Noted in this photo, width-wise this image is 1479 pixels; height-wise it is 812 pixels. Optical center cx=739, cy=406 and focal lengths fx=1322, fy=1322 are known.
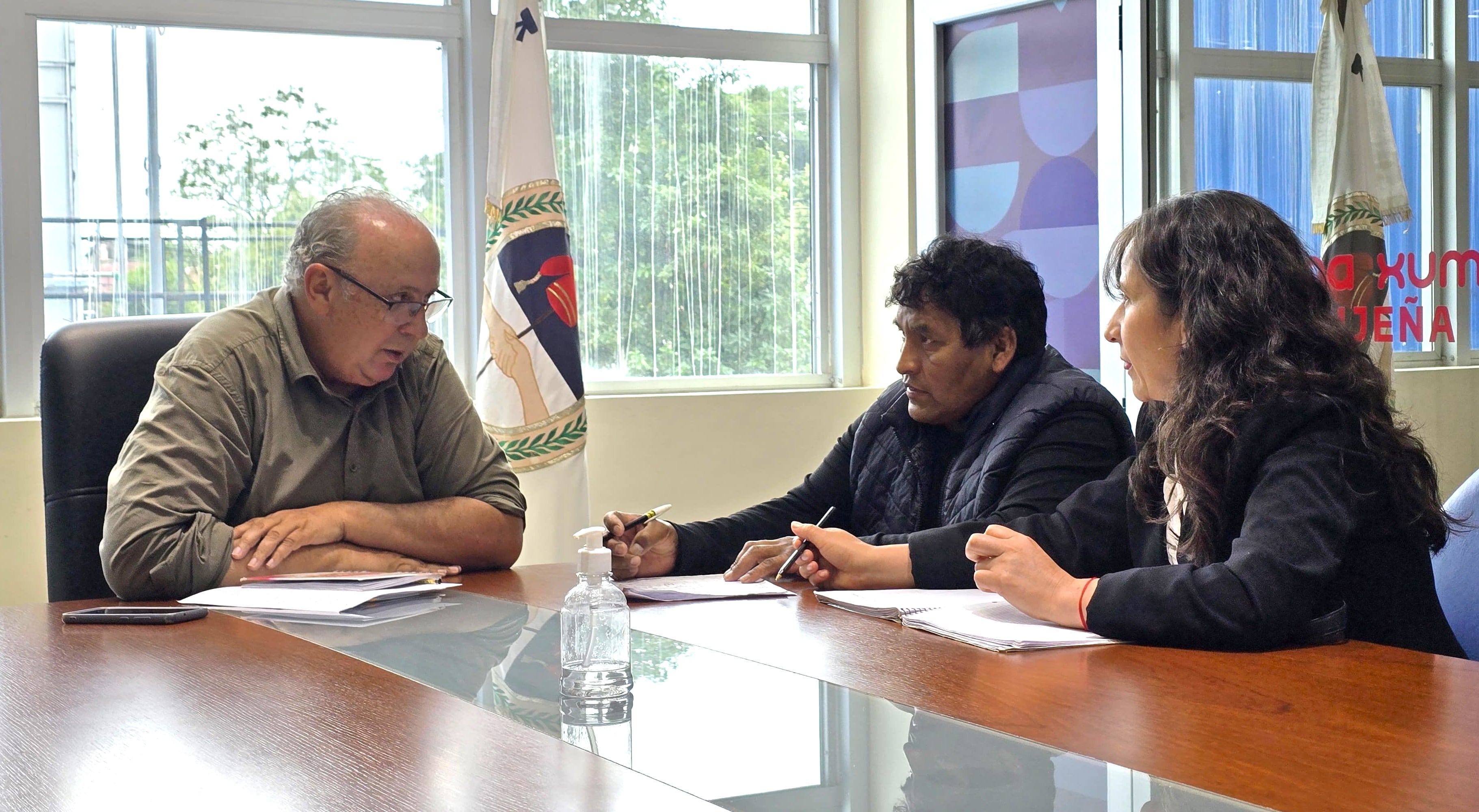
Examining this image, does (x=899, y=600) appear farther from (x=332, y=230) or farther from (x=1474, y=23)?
(x=1474, y=23)

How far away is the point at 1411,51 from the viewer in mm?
3232

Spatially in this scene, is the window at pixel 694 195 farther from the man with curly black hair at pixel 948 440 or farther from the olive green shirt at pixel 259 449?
the man with curly black hair at pixel 948 440

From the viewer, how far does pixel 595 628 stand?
137cm

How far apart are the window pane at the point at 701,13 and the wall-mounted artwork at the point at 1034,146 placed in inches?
21.9

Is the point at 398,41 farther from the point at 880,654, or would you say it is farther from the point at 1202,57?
the point at 880,654

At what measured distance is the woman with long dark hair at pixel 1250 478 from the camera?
57.1 inches

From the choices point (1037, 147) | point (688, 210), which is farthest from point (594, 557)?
point (688, 210)

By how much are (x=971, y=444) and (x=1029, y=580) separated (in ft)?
2.63

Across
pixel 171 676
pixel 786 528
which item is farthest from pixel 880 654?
pixel 786 528

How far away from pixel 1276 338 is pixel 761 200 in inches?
129

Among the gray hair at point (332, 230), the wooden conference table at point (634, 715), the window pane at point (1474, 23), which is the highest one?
the window pane at point (1474, 23)

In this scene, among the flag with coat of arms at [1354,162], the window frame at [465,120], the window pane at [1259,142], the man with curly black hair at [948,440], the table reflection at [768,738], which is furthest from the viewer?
the window frame at [465,120]

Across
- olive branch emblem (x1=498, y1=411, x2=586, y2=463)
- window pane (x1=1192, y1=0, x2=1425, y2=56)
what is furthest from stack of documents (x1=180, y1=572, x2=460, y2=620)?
window pane (x1=1192, y1=0, x2=1425, y2=56)

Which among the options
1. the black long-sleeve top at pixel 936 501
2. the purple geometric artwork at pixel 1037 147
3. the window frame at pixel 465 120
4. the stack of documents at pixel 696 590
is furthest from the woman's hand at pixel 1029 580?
the window frame at pixel 465 120
